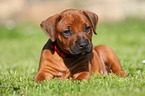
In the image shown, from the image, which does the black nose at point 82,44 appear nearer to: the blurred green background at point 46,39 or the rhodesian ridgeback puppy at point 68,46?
the rhodesian ridgeback puppy at point 68,46

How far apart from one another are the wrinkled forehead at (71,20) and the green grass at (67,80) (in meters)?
0.93

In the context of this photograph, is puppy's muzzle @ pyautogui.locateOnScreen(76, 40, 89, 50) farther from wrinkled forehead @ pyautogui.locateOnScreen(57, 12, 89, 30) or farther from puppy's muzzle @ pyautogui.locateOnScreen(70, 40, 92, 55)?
wrinkled forehead @ pyautogui.locateOnScreen(57, 12, 89, 30)

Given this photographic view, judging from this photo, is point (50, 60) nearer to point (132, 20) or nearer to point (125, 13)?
point (132, 20)

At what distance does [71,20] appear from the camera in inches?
164

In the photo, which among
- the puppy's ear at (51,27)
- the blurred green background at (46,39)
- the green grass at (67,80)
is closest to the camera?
the green grass at (67,80)

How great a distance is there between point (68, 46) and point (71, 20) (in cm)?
44

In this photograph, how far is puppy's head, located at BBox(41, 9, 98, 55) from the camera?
4016 millimetres

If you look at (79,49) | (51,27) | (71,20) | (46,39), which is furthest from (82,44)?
(46,39)

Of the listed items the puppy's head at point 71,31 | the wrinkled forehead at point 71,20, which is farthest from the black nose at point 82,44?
the wrinkled forehead at point 71,20

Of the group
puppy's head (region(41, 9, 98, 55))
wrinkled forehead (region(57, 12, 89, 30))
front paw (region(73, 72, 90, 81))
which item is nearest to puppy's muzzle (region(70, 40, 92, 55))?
puppy's head (region(41, 9, 98, 55))

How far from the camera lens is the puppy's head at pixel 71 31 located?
4.02m

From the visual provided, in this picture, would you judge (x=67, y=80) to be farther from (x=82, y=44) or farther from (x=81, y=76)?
(x=82, y=44)

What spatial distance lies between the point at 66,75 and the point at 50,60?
393mm

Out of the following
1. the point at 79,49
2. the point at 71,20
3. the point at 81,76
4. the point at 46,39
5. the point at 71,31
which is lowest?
the point at 46,39
